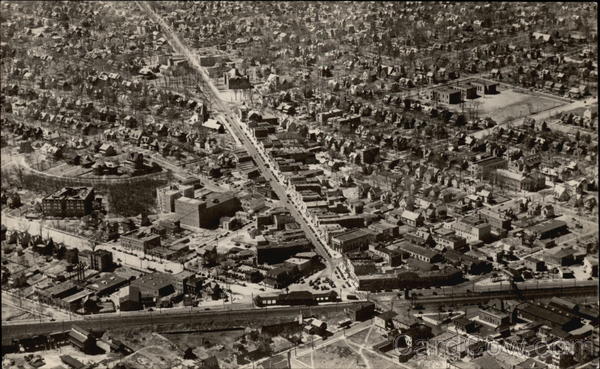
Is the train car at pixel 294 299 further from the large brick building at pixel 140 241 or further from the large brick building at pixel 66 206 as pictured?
the large brick building at pixel 66 206

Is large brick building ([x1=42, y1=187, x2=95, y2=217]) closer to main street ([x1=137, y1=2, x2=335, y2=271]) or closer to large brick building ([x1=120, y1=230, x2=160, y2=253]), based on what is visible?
large brick building ([x1=120, y1=230, x2=160, y2=253])

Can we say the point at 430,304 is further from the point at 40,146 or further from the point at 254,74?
the point at 254,74

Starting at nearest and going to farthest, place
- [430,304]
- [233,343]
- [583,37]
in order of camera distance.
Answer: [233,343], [430,304], [583,37]

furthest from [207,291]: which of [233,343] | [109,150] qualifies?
[109,150]

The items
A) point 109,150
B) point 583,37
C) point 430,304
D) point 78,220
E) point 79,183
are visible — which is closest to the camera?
point 430,304

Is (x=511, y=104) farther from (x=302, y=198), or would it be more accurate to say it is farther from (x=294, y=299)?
(x=294, y=299)

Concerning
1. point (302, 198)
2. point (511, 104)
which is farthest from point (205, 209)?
point (511, 104)
